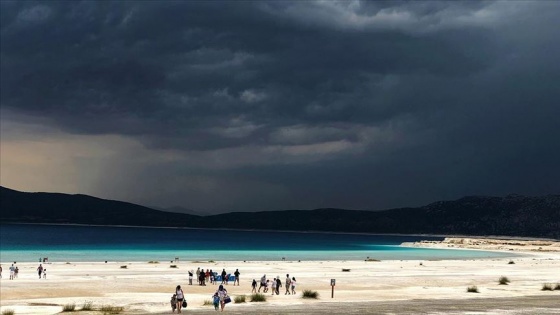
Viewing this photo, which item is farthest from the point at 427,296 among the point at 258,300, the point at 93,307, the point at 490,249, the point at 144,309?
the point at 490,249

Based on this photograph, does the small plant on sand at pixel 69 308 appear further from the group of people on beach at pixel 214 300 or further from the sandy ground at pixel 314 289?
the group of people on beach at pixel 214 300

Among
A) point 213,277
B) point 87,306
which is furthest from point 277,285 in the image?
point 87,306

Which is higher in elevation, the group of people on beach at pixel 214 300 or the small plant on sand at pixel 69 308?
the group of people on beach at pixel 214 300

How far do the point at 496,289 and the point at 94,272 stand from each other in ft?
137

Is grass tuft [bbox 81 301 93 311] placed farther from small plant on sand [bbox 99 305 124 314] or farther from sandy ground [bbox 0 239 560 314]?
small plant on sand [bbox 99 305 124 314]

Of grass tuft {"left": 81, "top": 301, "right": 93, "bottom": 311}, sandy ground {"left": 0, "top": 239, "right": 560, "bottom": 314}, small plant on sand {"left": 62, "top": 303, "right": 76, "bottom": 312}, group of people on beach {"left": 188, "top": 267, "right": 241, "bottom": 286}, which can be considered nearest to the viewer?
small plant on sand {"left": 62, "top": 303, "right": 76, "bottom": 312}

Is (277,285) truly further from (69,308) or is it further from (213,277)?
(69,308)

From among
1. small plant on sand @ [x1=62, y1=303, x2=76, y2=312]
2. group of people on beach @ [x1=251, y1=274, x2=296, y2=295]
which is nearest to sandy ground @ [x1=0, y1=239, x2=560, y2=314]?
small plant on sand @ [x1=62, y1=303, x2=76, y2=312]

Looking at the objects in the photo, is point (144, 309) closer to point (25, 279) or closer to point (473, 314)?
point (473, 314)

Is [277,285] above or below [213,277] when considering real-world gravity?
below

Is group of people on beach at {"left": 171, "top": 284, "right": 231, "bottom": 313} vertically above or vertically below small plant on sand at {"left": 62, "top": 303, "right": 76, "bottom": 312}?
above

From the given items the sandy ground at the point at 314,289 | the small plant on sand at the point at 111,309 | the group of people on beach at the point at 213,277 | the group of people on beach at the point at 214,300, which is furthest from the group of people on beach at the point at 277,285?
the small plant on sand at the point at 111,309

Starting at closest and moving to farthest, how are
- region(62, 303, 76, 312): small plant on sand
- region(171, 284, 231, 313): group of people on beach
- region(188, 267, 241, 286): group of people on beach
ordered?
region(171, 284, 231, 313): group of people on beach
region(62, 303, 76, 312): small plant on sand
region(188, 267, 241, 286): group of people on beach

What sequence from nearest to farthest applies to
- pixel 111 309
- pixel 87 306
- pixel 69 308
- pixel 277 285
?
1. pixel 111 309
2. pixel 69 308
3. pixel 87 306
4. pixel 277 285
